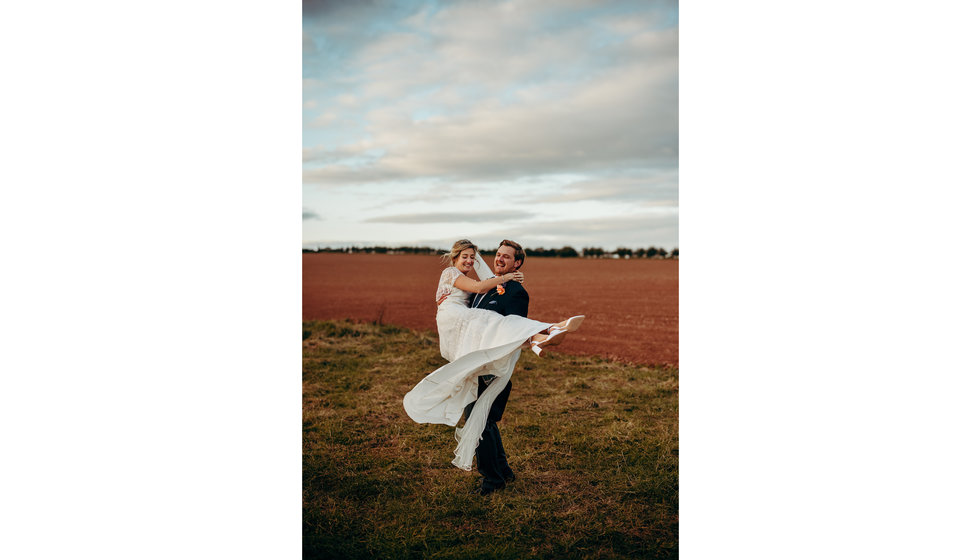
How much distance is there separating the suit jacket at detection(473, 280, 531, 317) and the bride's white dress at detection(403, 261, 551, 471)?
52mm

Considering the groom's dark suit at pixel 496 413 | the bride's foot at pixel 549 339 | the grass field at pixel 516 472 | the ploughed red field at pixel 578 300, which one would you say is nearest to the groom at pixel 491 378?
the groom's dark suit at pixel 496 413

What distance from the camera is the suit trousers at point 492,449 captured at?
358 cm

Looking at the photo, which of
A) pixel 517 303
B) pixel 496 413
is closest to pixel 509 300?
pixel 517 303

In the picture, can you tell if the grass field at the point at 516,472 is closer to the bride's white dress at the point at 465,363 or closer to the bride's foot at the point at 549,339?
the bride's white dress at the point at 465,363

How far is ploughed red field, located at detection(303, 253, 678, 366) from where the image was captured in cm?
719

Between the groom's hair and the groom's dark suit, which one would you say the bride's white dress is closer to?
the groom's dark suit

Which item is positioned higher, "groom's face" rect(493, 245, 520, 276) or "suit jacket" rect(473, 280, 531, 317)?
"groom's face" rect(493, 245, 520, 276)

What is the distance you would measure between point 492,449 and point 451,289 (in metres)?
1.05

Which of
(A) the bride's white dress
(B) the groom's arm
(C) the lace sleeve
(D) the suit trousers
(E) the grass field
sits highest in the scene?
(C) the lace sleeve

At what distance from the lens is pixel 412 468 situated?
4270 millimetres

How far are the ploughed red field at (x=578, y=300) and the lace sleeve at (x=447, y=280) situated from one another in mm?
2925

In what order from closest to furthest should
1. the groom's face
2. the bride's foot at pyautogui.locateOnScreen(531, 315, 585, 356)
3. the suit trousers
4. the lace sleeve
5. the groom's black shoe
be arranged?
the bride's foot at pyautogui.locateOnScreen(531, 315, 585, 356)
the groom's face
the lace sleeve
the suit trousers
the groom's black shoe

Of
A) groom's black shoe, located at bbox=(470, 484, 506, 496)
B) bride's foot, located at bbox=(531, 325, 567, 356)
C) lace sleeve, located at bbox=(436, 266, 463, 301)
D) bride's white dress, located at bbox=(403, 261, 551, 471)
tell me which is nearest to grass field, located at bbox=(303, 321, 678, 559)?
groom's black shoe, located at bbox=(470, 484, 506, 496)
